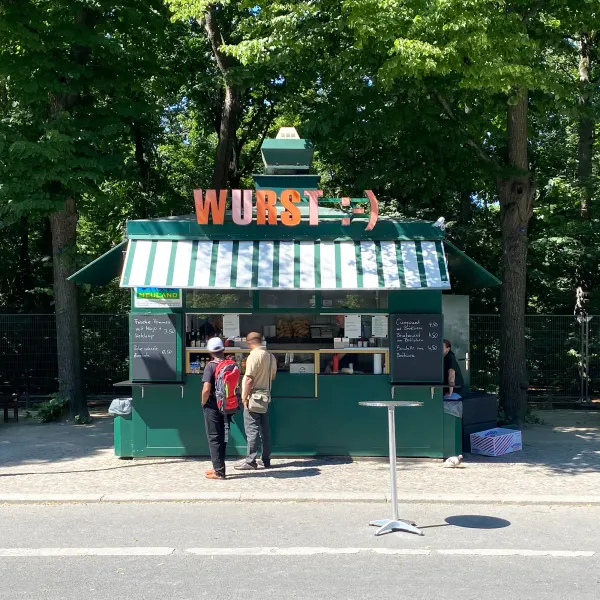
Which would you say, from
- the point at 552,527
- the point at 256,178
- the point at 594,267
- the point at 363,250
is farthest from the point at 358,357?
the point at 594,267

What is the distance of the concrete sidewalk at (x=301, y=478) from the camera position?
29.3ft

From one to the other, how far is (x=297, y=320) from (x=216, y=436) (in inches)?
90.1

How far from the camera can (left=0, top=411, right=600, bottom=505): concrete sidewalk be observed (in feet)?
29.3

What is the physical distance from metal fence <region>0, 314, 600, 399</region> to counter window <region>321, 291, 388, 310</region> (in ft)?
22.6

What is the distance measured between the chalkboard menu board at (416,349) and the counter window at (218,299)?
2145 mm

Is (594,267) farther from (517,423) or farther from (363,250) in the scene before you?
(363,250)

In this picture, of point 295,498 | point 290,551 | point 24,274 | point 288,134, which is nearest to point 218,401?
point 295,498

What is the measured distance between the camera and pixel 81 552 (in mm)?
6855

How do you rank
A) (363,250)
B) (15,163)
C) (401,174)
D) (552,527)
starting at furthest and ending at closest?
1. (401,174)
2. (15,163)
3. (363,250)
4. (552,527)

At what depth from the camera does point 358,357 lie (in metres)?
11.2

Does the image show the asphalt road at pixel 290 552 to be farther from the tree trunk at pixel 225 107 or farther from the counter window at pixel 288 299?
the tree trunk at pixel 225 107

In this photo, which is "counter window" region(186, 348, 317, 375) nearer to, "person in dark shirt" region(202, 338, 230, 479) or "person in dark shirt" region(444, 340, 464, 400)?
"person in dark shirt" region(202, 338, 230, 479)

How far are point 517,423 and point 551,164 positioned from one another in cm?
1088

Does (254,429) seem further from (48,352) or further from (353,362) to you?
(48,352)
